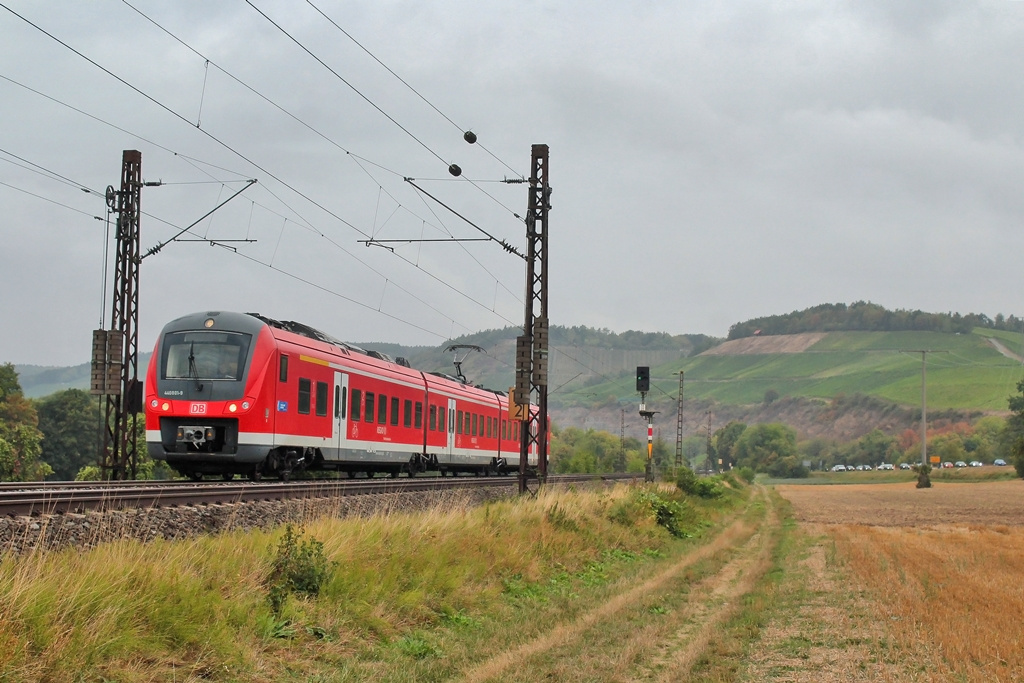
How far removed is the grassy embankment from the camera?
784 cm

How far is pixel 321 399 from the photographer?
2398cm

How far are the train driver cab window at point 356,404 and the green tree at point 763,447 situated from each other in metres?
149

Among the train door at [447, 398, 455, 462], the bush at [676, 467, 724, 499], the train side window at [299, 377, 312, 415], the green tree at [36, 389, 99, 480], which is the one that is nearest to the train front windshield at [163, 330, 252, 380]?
the train side window at [299, 377, 312, 415]

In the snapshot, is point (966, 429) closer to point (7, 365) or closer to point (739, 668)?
point (7, 365)

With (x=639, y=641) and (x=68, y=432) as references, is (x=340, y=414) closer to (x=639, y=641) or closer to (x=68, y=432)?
(x=639, y=641)

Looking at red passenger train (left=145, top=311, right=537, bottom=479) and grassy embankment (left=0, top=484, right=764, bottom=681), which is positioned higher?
red passenger train (left=145, top=311, right=537, bottom=479)

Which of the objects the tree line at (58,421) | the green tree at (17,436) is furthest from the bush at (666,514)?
the tree line at (58,421)

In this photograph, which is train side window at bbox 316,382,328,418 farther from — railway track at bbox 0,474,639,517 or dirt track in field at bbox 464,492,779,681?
dirt track in field at bbox 464,492,779,681

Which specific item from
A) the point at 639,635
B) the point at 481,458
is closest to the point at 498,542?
the point at 639,635

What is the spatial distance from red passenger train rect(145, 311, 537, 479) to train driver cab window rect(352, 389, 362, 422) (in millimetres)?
25

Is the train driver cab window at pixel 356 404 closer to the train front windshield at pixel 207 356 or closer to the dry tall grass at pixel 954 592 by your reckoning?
the train front windshield at pixel 207 356

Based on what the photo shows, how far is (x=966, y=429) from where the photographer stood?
184 m

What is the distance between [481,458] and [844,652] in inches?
1129

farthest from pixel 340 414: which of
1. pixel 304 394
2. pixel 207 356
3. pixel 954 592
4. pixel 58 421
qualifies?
pixel 58 421
